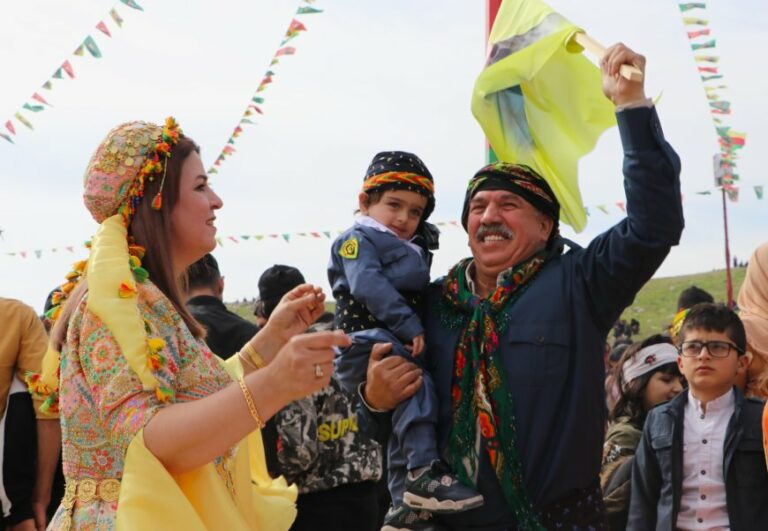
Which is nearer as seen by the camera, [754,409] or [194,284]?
[754,409]

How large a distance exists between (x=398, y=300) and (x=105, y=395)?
1.48 m

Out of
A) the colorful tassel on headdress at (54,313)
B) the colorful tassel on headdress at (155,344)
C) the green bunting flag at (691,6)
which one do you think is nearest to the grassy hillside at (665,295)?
the green bunting flag at (691,6)

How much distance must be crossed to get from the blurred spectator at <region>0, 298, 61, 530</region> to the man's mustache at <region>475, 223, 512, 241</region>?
2.94 m

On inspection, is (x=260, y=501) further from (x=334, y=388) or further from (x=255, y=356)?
(x=334, y=388)

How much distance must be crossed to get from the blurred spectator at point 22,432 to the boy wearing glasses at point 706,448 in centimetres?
299

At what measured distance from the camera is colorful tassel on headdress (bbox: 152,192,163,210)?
335cm

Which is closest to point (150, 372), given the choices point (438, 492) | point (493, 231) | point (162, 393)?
point (162, 393)

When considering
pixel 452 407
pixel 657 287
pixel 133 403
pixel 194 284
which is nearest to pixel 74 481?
pixel 133 403

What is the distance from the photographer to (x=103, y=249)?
323cm

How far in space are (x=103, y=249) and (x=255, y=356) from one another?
0.75 meters

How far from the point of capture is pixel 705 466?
510 cm

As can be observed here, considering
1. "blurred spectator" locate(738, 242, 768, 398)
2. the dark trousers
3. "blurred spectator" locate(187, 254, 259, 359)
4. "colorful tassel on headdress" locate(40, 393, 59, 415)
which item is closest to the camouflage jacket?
the dark trousers

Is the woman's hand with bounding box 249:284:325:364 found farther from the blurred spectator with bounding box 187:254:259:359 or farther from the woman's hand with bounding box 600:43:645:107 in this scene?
the blurred spectator with bounding box 187:254:259:359

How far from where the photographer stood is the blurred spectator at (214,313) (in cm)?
584
